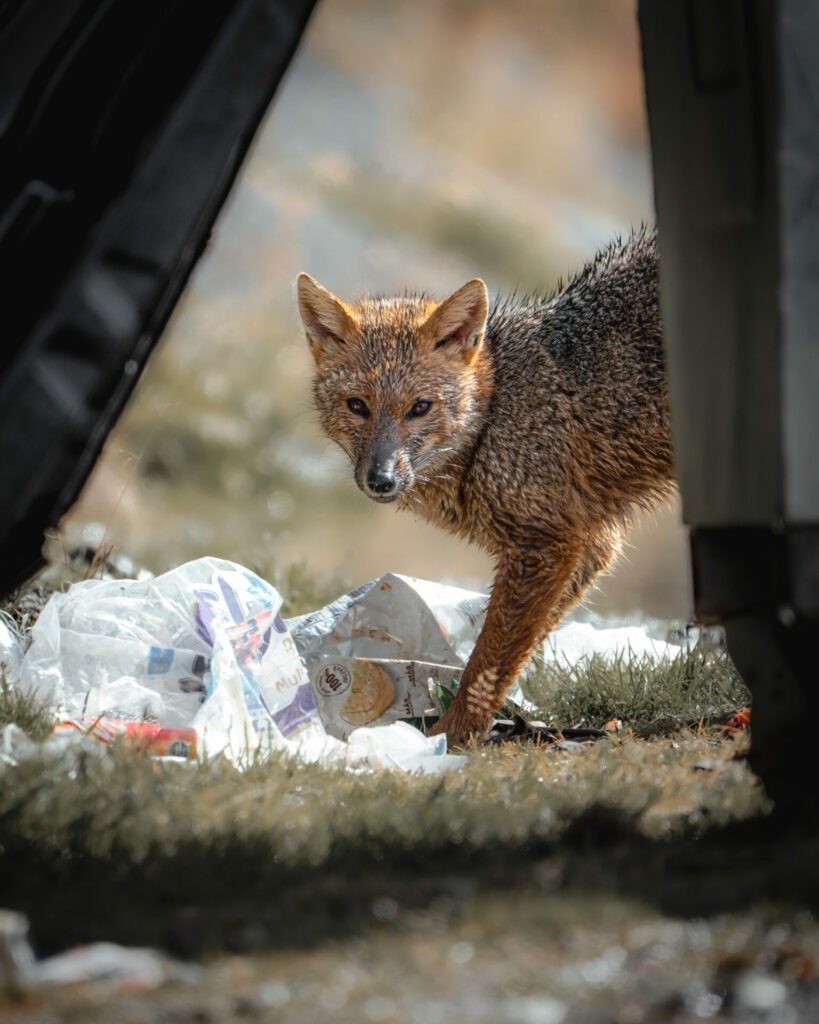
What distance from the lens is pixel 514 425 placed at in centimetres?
417

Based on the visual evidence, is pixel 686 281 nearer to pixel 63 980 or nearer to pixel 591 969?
pixel 591 969

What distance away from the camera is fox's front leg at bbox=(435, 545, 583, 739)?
3756 millimetres

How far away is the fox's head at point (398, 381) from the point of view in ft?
13.4

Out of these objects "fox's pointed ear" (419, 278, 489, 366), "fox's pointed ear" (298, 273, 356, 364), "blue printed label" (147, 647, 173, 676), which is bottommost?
"blue printed label" (147, 647, 173, 676)

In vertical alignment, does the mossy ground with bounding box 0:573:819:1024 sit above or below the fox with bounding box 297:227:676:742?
below

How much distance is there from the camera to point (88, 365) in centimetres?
193

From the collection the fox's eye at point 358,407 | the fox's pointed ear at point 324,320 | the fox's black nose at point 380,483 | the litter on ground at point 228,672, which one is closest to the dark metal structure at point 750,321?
the litter on ground at point 228,672

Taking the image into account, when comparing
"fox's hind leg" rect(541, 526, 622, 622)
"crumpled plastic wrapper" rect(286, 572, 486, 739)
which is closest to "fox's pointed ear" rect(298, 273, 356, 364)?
"crumpled plastic wrapper" rect(286, 572, 486, 739)

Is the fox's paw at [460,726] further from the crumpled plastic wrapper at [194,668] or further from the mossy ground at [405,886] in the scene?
the mossy ground at [405,886]

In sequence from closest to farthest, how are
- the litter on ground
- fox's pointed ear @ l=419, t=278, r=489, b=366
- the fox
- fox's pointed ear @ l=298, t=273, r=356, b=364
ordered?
1. the litter on ground
2. the fox
3. fox's pointed ear @ l=419, t=278, r=489, b=366
4. fox's pointed ear @ l=298, t=273, r=356, b=364

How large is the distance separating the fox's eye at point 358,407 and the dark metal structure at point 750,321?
6.83 ft

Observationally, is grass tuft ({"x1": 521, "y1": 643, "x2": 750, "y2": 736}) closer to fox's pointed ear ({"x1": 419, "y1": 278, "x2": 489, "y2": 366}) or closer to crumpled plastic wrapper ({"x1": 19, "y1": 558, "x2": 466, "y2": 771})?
crumpled plastic wrapper ({"x1": 19, "y1": 558, "x2": 466, "y2": 771})

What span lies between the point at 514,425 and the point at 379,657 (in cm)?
118

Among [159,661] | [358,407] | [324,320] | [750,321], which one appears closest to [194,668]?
[159,661]
